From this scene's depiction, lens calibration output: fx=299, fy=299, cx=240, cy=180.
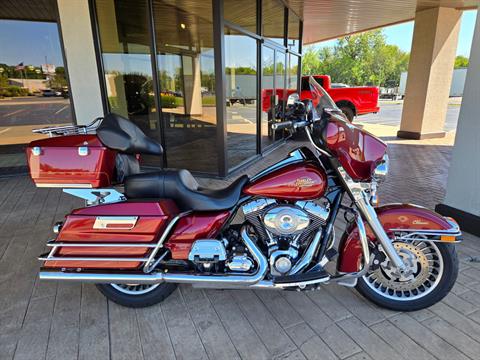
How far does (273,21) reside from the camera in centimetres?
688

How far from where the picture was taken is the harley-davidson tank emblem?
5.65ft

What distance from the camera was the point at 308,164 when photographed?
1758 millimetres

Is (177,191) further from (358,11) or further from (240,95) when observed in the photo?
(358,11)

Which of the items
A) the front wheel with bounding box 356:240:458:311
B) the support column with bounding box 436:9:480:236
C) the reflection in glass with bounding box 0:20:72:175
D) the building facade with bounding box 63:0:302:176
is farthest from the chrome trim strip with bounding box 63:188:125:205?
the reflection in glass with bounding box 0:20:72:175

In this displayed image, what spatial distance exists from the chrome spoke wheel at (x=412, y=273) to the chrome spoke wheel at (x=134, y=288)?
Answer: 146cm

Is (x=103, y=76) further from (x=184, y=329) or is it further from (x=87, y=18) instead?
(x=184, y=329)

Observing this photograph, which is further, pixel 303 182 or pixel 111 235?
pixel 111 235

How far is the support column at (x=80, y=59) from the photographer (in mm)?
4738

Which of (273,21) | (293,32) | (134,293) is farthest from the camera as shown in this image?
(293,32)

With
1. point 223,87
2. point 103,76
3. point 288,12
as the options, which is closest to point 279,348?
point 223,87

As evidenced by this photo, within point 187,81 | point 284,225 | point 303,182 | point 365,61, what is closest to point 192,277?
point 284,225

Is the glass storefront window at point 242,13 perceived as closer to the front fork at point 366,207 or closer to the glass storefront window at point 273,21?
the glass storefront window at point 273,21

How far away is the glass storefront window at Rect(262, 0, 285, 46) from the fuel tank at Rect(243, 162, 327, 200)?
5.35m

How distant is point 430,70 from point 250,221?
8.48 metres
